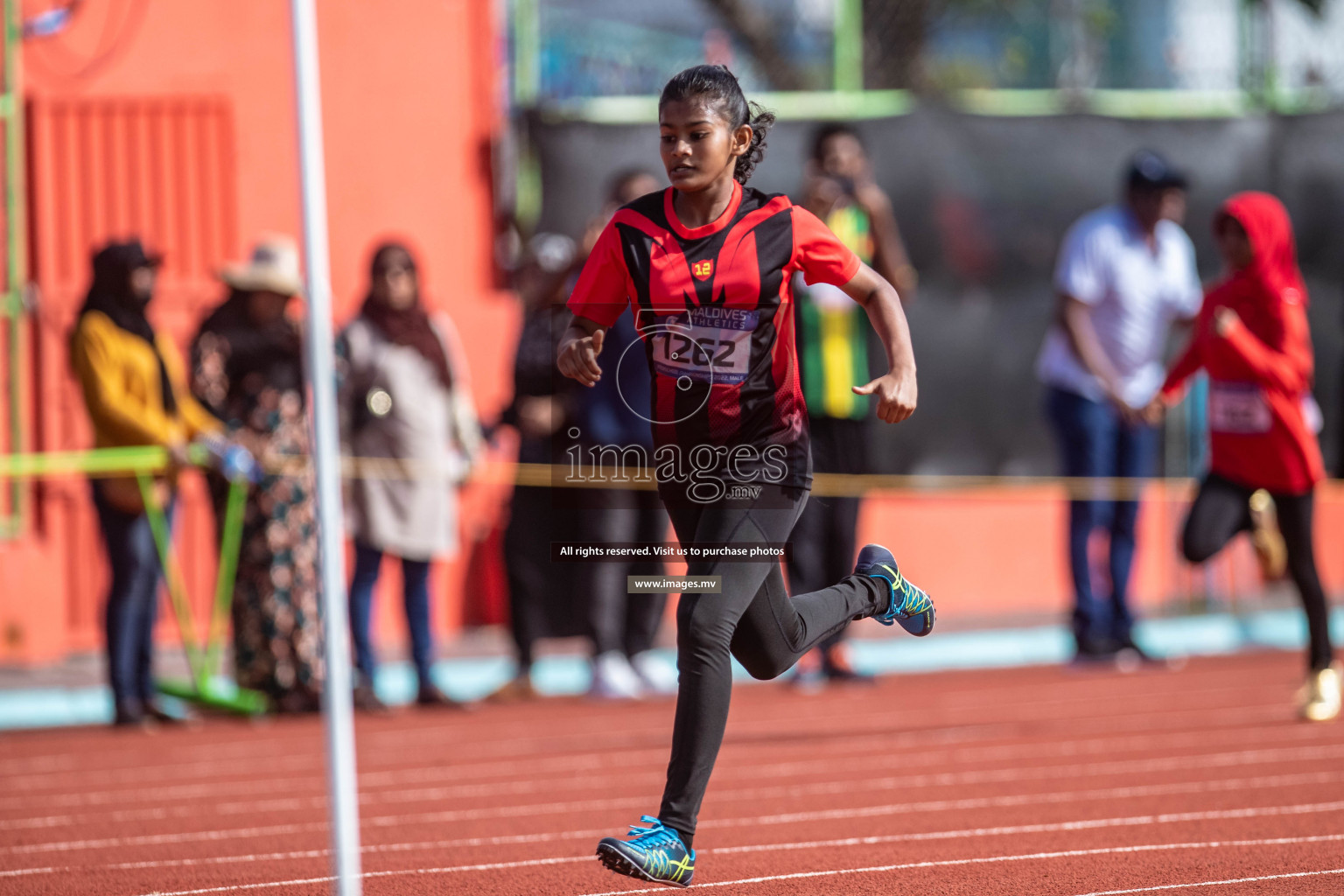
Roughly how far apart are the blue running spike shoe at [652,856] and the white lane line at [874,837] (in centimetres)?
106

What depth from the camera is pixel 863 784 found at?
6945 millimetres

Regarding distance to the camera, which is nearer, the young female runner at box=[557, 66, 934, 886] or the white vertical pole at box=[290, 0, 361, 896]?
the white vertical pole at box=[290, 0, 361, 896]

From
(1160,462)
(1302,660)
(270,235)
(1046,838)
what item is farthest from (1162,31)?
(1046,838)

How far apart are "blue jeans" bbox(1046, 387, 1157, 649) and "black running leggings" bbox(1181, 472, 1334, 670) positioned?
1.91 meters

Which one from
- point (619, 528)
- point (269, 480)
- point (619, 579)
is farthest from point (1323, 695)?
point (269, 480)

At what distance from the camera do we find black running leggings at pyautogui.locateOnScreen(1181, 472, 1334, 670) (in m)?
8.02

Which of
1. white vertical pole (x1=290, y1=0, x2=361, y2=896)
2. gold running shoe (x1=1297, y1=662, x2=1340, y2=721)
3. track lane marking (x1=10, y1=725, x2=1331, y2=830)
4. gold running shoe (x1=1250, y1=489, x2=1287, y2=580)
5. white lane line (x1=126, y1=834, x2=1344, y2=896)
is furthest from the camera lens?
gold running shoe (x1=1250, y1=489, x2=1287, y2=580)

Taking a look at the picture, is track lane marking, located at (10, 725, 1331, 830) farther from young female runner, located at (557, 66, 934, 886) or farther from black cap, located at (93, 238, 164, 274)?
black cap, located at (93, 238, 164, 274)

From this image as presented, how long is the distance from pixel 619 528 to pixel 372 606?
4.29 feet

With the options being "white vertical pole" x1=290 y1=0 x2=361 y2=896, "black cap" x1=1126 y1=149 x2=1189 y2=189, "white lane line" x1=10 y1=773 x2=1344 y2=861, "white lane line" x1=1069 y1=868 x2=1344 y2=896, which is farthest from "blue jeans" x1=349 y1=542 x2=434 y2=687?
"white vertical pole" x1=290 y1=0 x2=361 y2=896

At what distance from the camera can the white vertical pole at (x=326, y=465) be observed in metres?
3.87

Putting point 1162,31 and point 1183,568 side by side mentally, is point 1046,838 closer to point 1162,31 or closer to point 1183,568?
point 1183,568

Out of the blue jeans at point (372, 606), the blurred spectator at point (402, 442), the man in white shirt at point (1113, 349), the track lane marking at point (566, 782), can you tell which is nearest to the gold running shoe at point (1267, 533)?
the track lane marking at point (566, 782)

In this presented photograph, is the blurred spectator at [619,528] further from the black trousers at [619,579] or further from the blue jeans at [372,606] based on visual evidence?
the blue jeans at [372,606]
